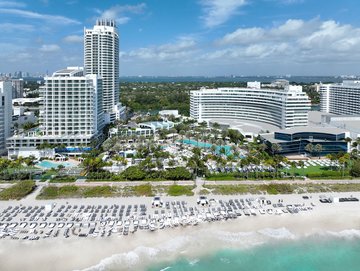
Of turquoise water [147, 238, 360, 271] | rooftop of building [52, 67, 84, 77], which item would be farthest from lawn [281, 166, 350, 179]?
rooftop of building [52, 67, 84, 77]

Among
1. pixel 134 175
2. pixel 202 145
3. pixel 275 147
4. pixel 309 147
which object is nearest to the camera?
pixel 134 175

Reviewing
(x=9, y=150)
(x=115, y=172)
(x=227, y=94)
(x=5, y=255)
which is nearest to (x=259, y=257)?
(x=5, y=255)

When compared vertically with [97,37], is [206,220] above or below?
below

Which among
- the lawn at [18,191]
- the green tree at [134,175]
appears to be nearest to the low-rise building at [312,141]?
the green tree at [134,175]

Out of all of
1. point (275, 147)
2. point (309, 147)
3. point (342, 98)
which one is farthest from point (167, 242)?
point (342, 98)

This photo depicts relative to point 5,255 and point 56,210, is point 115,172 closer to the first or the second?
point 56,210

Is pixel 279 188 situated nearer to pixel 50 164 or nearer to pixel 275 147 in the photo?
pixel 275 147

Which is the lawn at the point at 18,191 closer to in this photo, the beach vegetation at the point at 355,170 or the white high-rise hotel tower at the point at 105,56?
the white high-rise hotel tower at the point at 105,56

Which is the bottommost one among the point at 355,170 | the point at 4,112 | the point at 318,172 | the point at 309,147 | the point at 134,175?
the point at 318,172
